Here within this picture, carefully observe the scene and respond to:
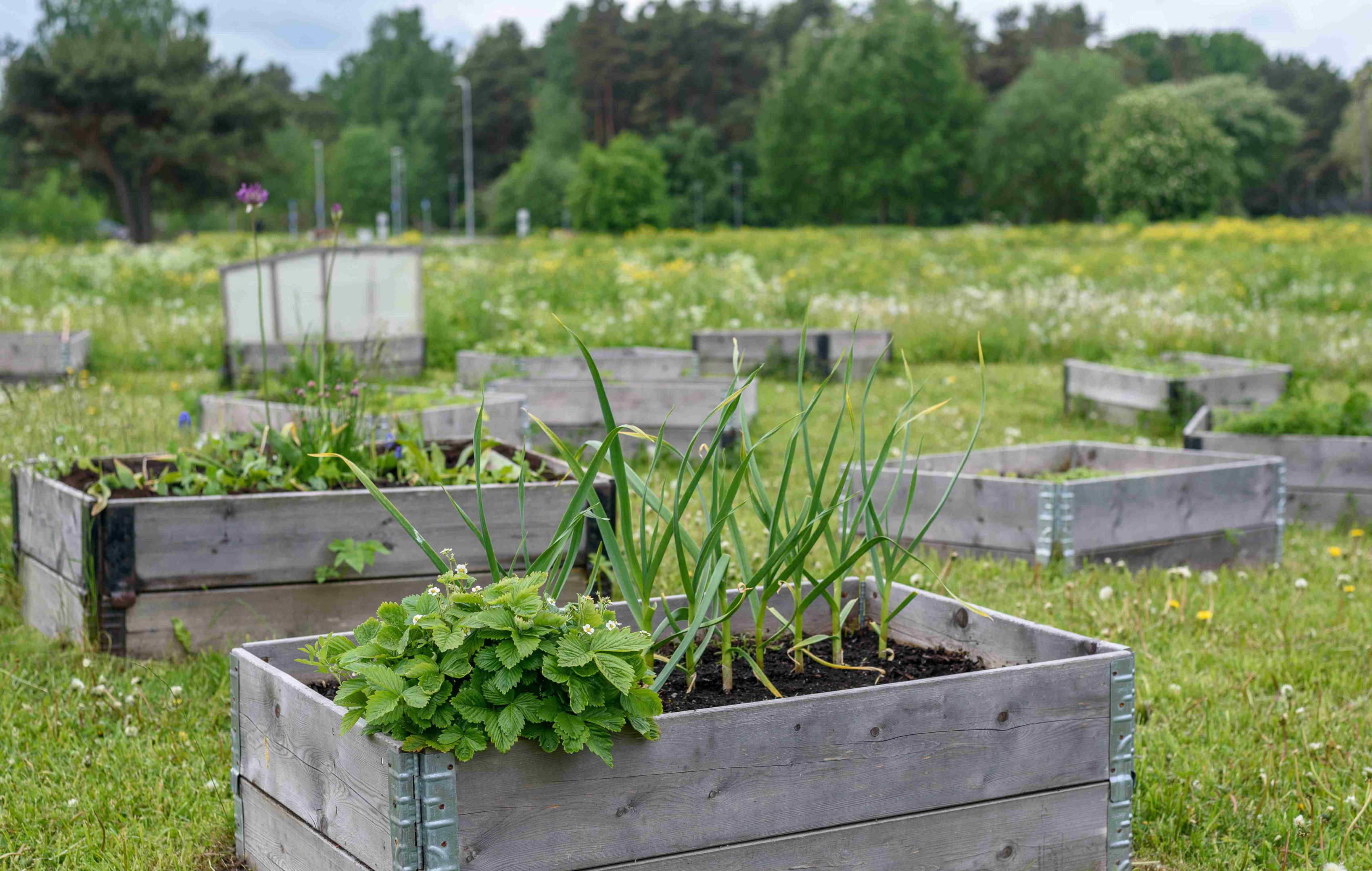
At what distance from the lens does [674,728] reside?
183cm

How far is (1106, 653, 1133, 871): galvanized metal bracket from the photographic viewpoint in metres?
2.23

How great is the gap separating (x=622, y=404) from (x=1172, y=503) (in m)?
3.15

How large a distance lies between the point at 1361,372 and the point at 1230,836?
8.24 meters

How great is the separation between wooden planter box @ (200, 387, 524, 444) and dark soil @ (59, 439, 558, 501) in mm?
821

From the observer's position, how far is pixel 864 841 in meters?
2.02

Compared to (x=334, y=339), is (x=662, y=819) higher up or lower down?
lower down

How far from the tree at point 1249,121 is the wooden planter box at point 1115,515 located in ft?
208

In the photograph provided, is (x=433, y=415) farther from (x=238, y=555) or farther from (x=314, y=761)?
(x=314, y=761)

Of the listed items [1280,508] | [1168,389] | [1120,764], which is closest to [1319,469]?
[1280,508]

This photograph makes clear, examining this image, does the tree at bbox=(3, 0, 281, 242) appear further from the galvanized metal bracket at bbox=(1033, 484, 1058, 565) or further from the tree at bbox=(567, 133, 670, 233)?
the galvanized metal bracket at bbox=(1033, 484, 1058, 565)

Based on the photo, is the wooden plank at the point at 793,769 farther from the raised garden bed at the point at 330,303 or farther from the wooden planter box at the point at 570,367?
the raised garden bed at the point at 330,303

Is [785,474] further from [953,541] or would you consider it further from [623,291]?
[623,291]

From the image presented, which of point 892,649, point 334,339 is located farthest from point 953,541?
point 334,339

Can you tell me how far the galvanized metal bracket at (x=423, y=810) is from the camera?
5.59 feet
